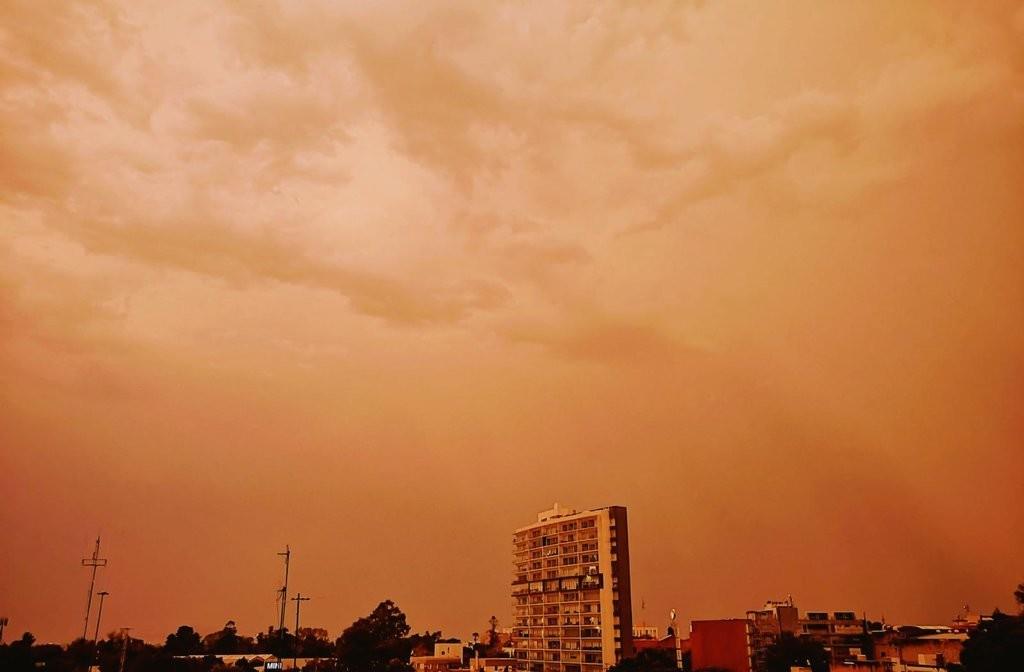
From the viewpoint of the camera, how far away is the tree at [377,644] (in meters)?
90.0

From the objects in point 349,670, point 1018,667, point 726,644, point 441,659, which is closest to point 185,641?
point 349,670

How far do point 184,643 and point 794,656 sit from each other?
7688 centimetres

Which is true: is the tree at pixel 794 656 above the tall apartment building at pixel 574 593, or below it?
below

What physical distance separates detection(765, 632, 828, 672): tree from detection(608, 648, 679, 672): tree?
8240mm

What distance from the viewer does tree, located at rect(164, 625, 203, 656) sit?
98438 mm

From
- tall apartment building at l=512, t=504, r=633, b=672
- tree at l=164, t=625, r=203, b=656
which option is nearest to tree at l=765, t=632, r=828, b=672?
tall apartment building at l=512, t=504, r=633, b=672

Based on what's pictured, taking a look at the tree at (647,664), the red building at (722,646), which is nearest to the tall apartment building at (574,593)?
the tree at (647,664)

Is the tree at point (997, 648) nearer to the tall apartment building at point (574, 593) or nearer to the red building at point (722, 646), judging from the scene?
the red building at point (722, 646)

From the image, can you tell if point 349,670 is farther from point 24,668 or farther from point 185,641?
point 24,668

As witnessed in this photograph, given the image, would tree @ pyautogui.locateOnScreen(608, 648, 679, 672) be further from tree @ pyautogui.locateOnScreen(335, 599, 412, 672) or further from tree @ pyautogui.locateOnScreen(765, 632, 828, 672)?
tree @ pyautogui.locateOnScreen(335, 599, 412, 672)

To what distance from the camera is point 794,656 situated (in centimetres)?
6306

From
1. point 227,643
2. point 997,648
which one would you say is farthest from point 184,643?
point 997,648

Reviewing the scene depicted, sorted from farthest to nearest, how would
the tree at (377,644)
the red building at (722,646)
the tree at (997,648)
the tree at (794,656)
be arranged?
the tree at (377,644) < the red building at (722,646) < the tree at (794,656) < the tree at (997,648)

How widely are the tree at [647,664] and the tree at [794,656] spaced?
8.24m
